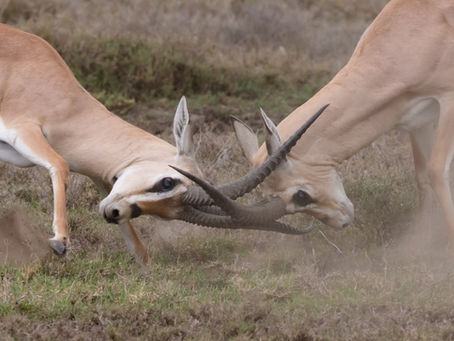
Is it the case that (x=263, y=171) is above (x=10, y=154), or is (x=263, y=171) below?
above

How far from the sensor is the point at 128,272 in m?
6.73

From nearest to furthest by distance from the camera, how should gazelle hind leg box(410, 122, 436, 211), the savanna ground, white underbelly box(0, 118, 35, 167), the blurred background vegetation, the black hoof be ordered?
the savanna ground, the black hoof, white underbelly box(0, 118, 35, 167), gazelle hind leg box(410, 122, 436, 211), the blurred background vegetation

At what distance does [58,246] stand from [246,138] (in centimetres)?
166

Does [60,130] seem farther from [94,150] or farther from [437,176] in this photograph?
[437,176]

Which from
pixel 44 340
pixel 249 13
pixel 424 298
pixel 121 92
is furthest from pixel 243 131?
pixel 249 13

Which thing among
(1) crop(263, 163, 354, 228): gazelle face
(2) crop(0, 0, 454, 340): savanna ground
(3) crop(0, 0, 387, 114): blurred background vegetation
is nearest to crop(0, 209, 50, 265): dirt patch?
(2) crop(0, 0, 454, 340): savanna ground

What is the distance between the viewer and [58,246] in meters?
6.02

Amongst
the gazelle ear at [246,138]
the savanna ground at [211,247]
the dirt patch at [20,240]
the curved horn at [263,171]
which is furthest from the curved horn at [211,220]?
the dirt patch at [20,240]

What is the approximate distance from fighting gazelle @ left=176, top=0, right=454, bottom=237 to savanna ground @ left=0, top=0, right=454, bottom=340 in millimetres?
530

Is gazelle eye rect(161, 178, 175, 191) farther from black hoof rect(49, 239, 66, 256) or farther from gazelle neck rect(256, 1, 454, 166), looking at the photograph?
gazelle neck rect(256, 1, 454, 166)

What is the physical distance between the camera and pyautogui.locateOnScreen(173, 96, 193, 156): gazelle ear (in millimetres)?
6398

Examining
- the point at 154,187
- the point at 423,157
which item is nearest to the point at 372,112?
the point at 423,157

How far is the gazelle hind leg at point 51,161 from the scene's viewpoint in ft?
20.5

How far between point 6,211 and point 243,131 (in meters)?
2.06
